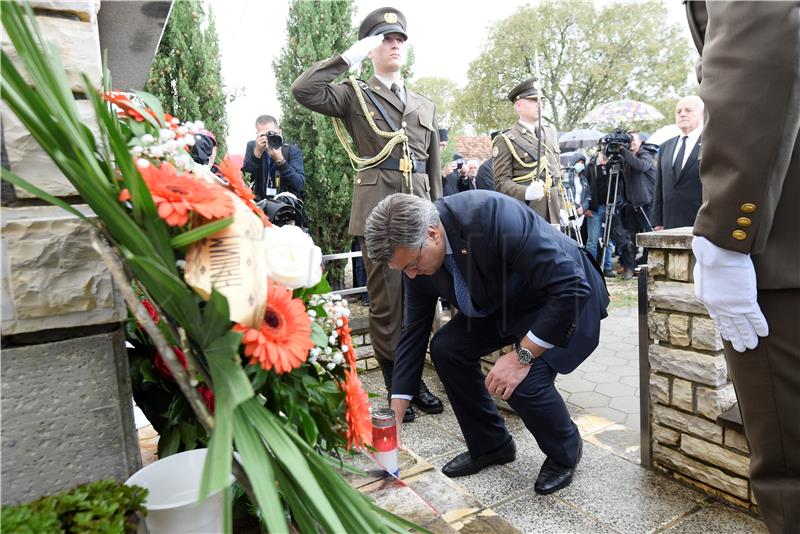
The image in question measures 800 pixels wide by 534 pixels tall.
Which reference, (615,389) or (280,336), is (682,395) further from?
(280,336)

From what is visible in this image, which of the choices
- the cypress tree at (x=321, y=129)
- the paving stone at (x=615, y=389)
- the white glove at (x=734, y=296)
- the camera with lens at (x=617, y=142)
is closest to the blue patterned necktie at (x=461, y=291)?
the white glove at (x=734, y=296)

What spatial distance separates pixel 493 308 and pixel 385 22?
1958mm

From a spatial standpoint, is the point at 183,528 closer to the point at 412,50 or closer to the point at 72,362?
the point at 72,362

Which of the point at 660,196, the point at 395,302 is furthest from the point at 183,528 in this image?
the point at 660,196

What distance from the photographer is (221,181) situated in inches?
38.4

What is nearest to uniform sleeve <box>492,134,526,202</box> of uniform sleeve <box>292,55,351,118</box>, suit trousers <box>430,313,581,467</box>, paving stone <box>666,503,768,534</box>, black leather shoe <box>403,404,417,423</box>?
uniform sleeve <box>292,55,351,118</box>

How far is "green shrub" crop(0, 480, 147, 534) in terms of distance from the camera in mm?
768

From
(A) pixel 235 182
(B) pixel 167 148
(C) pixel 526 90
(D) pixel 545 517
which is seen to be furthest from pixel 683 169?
(B) pixel 167 148

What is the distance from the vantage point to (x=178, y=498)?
98 cm

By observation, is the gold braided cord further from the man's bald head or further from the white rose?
the man's bald head

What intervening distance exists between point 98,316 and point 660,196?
5.79 meters

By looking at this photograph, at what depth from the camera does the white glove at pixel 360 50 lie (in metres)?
3.09

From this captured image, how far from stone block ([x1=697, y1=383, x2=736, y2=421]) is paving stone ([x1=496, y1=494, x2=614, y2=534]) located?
638 millimetres

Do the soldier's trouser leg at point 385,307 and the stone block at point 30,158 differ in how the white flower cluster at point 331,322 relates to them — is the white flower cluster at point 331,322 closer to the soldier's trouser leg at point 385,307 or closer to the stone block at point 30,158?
the stone block at point 30,158
